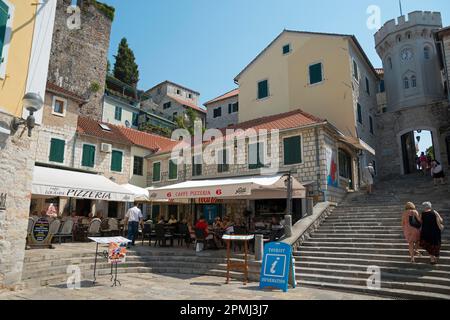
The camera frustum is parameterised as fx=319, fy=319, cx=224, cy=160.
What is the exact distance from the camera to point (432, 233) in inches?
292

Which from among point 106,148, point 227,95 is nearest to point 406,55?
point 227,95

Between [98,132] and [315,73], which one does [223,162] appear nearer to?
[315,73]

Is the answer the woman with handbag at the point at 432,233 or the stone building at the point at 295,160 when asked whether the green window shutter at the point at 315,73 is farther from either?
the woman with handbag at the point at 432,233

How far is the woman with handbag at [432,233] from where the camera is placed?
7.38 metres

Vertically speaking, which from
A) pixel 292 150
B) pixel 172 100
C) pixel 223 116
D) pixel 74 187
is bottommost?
pixel 74 187

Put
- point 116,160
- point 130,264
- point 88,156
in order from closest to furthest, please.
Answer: point 130,264
point 88,156
point 116,160

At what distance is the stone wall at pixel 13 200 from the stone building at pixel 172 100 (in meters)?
32.7

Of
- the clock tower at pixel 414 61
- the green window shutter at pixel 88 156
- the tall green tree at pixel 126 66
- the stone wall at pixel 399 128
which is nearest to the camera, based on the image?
the green window shutter at pixel 88 156

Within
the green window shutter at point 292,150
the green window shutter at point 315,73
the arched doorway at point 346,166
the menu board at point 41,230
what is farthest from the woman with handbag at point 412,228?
the green window shutter at point 315,73

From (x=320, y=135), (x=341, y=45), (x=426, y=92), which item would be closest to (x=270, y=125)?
(x=320, y=135)

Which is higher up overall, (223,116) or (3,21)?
(223,116)

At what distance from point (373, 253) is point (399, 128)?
1684 cm

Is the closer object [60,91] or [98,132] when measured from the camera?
[60,91]

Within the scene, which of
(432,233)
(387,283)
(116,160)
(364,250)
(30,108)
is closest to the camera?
(30,108)
